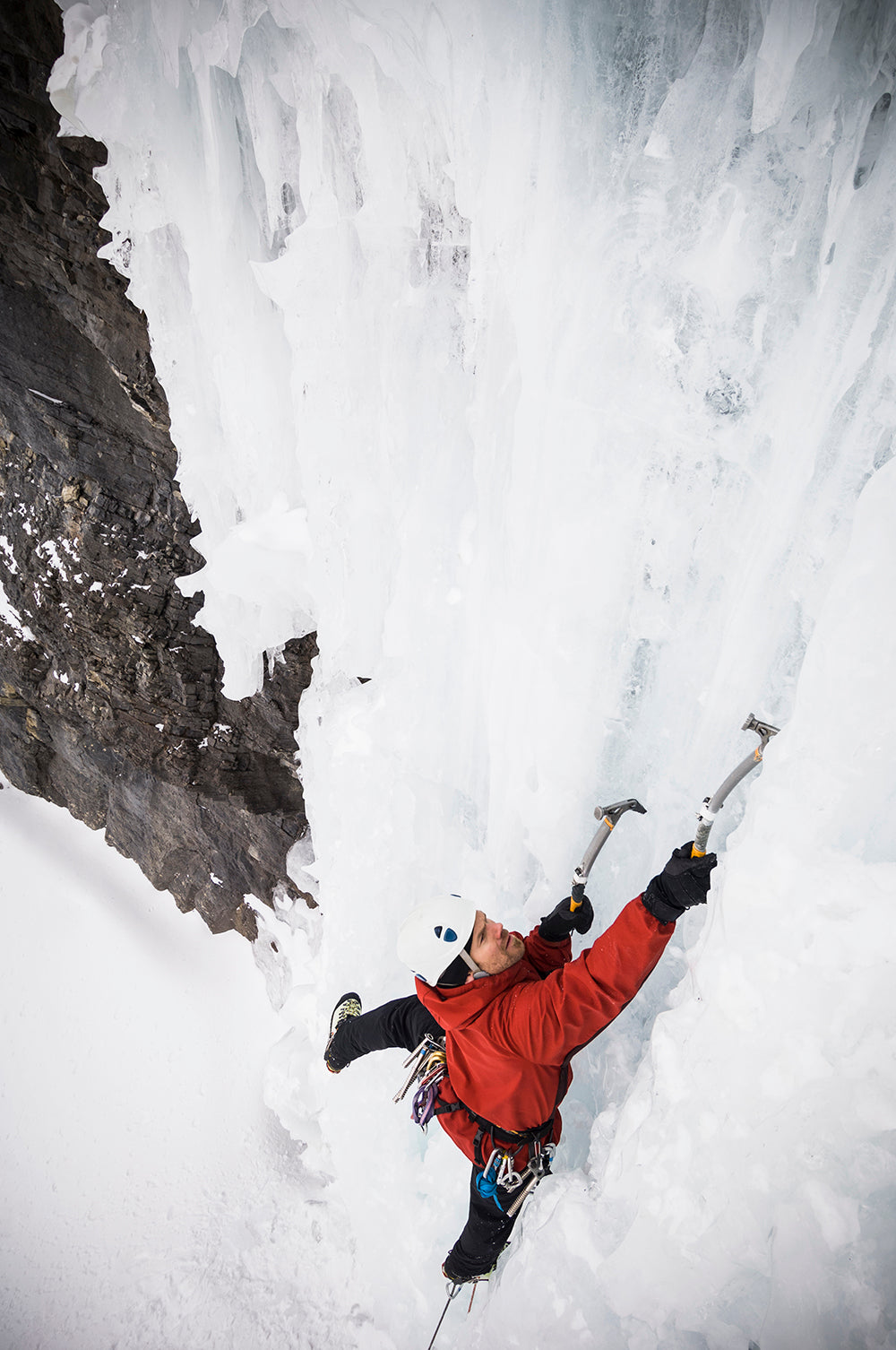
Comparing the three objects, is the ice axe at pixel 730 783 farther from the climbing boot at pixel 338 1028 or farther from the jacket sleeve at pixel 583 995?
the climbing boot at pixel 338 1028

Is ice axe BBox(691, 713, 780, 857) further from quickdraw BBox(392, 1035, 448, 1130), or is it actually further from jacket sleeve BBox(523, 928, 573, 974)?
quickdraw BBox(392, 1035, 448, 1130)

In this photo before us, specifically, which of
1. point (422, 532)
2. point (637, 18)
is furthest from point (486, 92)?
point (422, 532)

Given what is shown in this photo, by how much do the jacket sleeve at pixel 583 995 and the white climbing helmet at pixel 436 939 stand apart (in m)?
0.17

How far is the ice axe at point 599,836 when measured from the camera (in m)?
1.85

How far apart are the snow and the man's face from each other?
34 centimetres

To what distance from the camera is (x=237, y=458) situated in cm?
282

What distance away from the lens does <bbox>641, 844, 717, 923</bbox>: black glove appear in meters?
1.45

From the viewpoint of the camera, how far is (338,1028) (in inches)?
92.5

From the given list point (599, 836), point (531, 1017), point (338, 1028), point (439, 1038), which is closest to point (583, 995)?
point (531, 1017)

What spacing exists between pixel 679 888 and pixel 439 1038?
112 cm

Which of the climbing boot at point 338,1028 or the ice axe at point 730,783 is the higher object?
the ice axe at point 730,783

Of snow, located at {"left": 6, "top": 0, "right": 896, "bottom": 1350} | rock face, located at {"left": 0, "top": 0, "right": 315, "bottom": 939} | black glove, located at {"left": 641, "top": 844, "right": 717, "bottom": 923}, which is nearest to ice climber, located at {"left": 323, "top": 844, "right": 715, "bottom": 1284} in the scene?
black glove, located at {"left": 641, "top": 844, "right": 717, "bottom": 923}

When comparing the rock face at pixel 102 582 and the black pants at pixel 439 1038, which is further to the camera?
the rock face at pixel 102 582

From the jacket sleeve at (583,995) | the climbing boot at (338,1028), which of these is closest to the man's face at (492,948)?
the jacket sleeve at (583,995)
